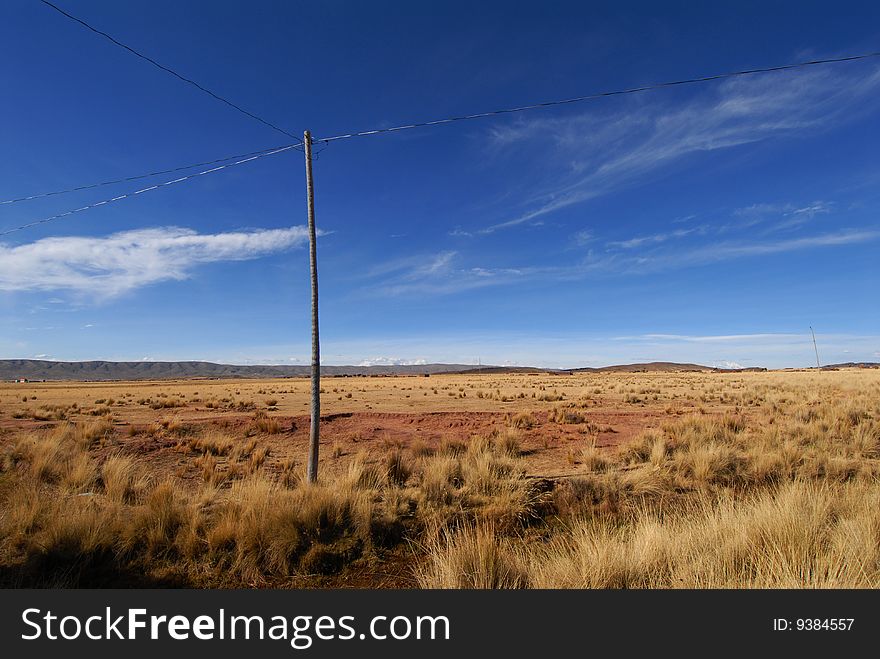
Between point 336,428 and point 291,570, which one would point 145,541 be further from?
point 336,428

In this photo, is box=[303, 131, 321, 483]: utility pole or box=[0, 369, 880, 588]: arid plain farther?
box=[303, 131, 321, 483]: utility pole

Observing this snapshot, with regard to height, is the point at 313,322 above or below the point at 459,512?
above

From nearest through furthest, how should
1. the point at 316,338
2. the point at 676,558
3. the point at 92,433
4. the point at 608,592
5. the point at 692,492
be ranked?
the point at 608,592 < the point at 676,558 < the point at 316,338 < the point at 692,492 < the point at 92,433

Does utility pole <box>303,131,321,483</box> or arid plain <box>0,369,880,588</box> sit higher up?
utility pole <box>303,131,321,483</box>

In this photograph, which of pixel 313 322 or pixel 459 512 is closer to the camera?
pixel 459 512

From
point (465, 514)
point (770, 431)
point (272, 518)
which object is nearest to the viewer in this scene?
point (272, 518)

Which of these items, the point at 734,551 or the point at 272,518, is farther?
the point at 272,518

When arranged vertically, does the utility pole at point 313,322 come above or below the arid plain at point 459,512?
above

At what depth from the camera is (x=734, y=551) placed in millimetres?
4711

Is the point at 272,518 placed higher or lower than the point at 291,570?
higher

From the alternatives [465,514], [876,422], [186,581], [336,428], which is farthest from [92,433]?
[876,422]

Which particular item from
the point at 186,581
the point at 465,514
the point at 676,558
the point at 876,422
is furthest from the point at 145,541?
the point at 876,422

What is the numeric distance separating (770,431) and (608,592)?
566 inches

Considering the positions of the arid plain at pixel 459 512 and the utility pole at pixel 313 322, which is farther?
the utility pole at pixel 313 322
